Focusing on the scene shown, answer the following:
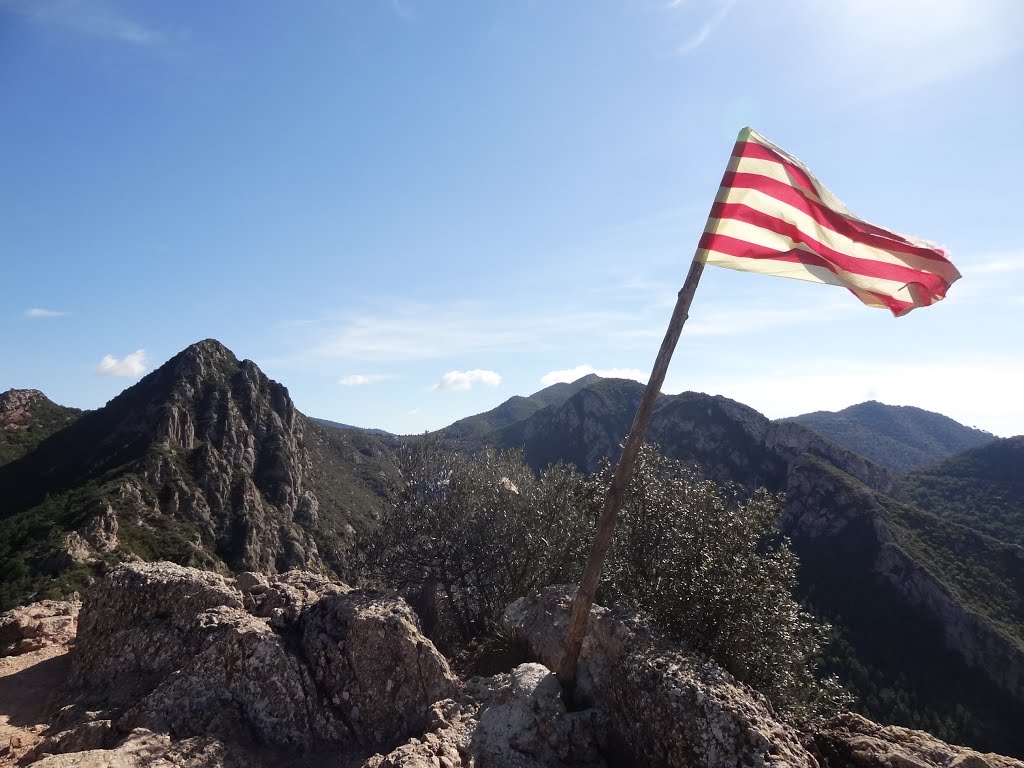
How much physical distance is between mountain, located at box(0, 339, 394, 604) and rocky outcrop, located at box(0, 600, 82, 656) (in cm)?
2206

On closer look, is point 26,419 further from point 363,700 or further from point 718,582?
point 718,582

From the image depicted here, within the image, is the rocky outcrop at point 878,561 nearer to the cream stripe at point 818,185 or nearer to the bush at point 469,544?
the bush at point 469,544

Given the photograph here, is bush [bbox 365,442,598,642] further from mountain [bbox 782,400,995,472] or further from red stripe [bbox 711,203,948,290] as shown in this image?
mountain [bbox 782,400,995,472]

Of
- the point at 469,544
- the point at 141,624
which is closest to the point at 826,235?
the point at 469,544

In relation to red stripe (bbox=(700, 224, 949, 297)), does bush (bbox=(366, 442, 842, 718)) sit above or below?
below

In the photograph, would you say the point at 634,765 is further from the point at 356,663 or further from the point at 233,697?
the point at 233,697

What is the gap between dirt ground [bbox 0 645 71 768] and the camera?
891cm

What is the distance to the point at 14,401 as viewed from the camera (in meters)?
82.9

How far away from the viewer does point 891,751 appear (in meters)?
7.23

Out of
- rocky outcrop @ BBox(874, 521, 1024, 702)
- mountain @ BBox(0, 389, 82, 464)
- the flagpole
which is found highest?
mountain @ BBox(0, 389, 82, 464)

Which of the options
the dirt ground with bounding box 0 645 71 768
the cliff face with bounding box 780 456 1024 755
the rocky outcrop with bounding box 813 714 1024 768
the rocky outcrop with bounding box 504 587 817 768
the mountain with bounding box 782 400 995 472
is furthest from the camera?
the mountain with bounding box 782 400 995 472

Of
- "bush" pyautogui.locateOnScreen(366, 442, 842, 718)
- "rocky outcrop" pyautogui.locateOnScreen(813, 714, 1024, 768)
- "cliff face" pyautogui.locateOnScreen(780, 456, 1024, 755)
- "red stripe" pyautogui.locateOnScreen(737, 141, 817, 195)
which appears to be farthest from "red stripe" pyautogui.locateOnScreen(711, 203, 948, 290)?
"cliff face" pyautogui.locateOnScreen(780, 456, 1024, 755)

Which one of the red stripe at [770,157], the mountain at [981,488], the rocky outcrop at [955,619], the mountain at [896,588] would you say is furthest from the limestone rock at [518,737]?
the mountain at [981,488]

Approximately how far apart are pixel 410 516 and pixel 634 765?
1119 cm
